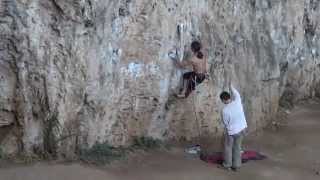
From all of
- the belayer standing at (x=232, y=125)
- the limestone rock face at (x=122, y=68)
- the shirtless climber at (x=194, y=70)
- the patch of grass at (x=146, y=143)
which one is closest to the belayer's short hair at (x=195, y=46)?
the shirtless climber at (x=194, y=70)

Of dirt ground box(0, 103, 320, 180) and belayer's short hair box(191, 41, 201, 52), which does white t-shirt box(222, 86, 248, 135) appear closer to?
dirt ground box(0, 103, 320, 180)

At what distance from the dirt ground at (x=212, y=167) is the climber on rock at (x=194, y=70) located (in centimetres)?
121

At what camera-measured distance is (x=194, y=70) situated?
42.6 feet

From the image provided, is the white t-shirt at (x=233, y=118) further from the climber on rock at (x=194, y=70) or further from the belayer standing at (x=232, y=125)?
the climber on rock at (x=194, y=70)

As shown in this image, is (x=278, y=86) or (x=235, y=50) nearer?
(x=235, y=50)

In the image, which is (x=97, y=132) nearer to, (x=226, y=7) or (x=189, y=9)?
(x=189, y=9)

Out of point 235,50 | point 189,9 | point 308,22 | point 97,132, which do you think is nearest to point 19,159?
point 97,132

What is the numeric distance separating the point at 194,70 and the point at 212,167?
190 centimetres

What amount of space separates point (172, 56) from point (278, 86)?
3987 mm

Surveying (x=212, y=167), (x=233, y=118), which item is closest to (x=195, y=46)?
(x=233, y=118)

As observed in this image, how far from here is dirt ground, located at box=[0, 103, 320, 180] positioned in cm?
1107

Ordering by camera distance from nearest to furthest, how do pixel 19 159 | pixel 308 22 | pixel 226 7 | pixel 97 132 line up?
pixel 19 159 → pixel 97 132 → pixel 226 7 → pixel 308 22

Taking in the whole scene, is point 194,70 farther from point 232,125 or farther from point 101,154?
point 101,154

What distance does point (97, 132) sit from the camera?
12086 millimetres
